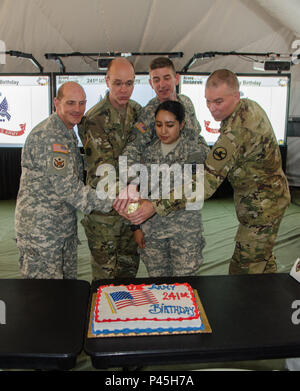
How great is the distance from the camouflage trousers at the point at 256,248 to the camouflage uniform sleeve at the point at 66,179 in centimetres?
81

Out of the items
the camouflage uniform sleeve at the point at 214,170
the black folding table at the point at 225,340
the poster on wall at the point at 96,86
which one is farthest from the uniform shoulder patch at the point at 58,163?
the poster on wall at the point at 96,86

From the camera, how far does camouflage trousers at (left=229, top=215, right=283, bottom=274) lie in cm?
185

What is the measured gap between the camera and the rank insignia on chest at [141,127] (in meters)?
1.96

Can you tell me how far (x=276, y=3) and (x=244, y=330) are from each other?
15.0 ft

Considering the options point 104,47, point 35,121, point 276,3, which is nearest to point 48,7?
point 104,47

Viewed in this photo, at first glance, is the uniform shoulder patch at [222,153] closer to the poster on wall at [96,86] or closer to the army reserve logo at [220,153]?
the army reserve logo at [220,153]

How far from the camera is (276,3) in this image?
171 inches

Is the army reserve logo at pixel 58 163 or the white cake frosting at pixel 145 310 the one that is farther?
the army reserve logo at pixel 58 163

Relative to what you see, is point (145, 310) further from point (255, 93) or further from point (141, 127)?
point (255, 93)

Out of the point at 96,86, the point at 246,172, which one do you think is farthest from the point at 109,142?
the point at 96,86
